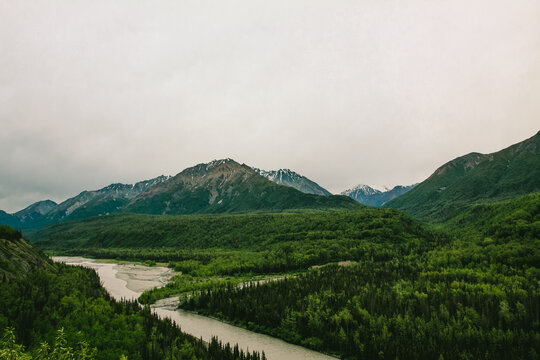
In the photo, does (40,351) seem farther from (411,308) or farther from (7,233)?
(7,233)

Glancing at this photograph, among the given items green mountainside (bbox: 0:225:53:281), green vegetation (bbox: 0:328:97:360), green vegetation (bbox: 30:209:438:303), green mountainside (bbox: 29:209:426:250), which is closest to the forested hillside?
green mountainside (bbox: 0:225:53:281)

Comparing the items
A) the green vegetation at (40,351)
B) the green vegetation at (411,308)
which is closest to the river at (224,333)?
the green vegetation at (411,308)

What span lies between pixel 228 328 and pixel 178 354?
18672mm

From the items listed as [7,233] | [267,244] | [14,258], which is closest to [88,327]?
[14,258]

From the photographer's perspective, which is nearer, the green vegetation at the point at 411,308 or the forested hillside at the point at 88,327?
the forested hillside at the point at 88,327

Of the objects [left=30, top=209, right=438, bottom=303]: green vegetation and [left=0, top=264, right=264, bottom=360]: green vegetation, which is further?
[left=30, top=209, right=438, bottom=303]: green vegetation

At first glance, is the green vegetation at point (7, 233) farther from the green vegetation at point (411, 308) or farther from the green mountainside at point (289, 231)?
the green mountainside at point (289, 231)

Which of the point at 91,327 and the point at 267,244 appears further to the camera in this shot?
the point at 267,244

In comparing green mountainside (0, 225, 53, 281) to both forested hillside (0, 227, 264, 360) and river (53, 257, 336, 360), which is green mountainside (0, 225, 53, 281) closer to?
forested hillside (0, 227, 264, 360)

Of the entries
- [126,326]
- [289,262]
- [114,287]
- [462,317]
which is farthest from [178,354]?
[289,262]

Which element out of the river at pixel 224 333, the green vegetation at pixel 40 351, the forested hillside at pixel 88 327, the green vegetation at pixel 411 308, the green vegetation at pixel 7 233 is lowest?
the river at pixel 224 333

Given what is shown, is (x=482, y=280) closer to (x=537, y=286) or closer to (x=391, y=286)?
(x=537, y=286)

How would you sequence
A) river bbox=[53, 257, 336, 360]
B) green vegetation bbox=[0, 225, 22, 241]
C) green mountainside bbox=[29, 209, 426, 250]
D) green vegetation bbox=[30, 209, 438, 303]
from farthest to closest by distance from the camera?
1. green mountainside bbox=[29, 209, 426, 250]
2. green vegetation bbox=[30, 209, 438, 303]
3. green vegetation bbox=[0, 225, 22, 241]
4. river bbox=[53, 257, 336, 360]

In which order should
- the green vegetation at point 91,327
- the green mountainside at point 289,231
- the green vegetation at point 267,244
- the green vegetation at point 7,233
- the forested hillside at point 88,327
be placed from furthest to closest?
the green mountainside at point 289,231
the green vegetation at point 267,244
the green vegetation at point 7,233
the green vegetation at point 91,327
the forested hillside at point 88,327
